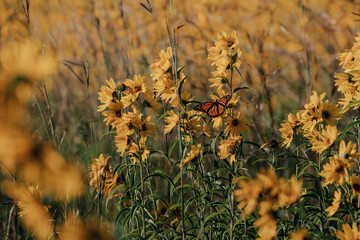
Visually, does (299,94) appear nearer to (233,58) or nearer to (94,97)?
(233,58)

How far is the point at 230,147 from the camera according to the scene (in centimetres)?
127

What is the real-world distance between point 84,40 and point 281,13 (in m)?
1.72

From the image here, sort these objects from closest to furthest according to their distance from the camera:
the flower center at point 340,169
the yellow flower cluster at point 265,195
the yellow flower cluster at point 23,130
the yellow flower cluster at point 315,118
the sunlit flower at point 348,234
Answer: the yellow flower cluster at point 23,130 < the yellow flower cluster at point 265,195 < the sunlit flower at point 348,234 < the flower center at point 340,169 < the yellow flower cluster at point 315,118

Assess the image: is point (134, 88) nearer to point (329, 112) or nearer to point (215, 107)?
Answer: point (215, 107)

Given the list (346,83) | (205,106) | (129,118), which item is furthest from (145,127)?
(346,83)

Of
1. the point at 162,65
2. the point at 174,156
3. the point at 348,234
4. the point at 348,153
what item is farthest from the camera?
the point at 174,156

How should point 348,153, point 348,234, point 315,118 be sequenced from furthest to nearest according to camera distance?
point 315,118 → point 348,153 → point 348,234

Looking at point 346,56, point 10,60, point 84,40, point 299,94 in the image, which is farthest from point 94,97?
point 10,60

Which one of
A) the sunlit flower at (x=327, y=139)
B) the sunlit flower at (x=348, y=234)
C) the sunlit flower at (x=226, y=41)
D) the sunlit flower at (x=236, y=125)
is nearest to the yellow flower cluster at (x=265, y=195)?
the sunlit flower at (x=348, y=234)

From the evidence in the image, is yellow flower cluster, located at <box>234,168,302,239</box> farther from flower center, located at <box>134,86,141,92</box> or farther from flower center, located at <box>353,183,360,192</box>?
flower center, located at <box>134,86,141,92</box>

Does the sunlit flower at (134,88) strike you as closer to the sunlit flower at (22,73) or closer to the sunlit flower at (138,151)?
the sunlit flower at (138,151)

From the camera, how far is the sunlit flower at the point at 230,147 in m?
1.25

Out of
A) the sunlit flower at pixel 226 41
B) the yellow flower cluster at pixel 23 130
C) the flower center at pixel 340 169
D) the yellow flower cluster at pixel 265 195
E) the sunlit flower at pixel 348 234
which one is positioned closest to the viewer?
the yellow flower cluster at pixel 23 130

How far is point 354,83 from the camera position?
1.31 meters
